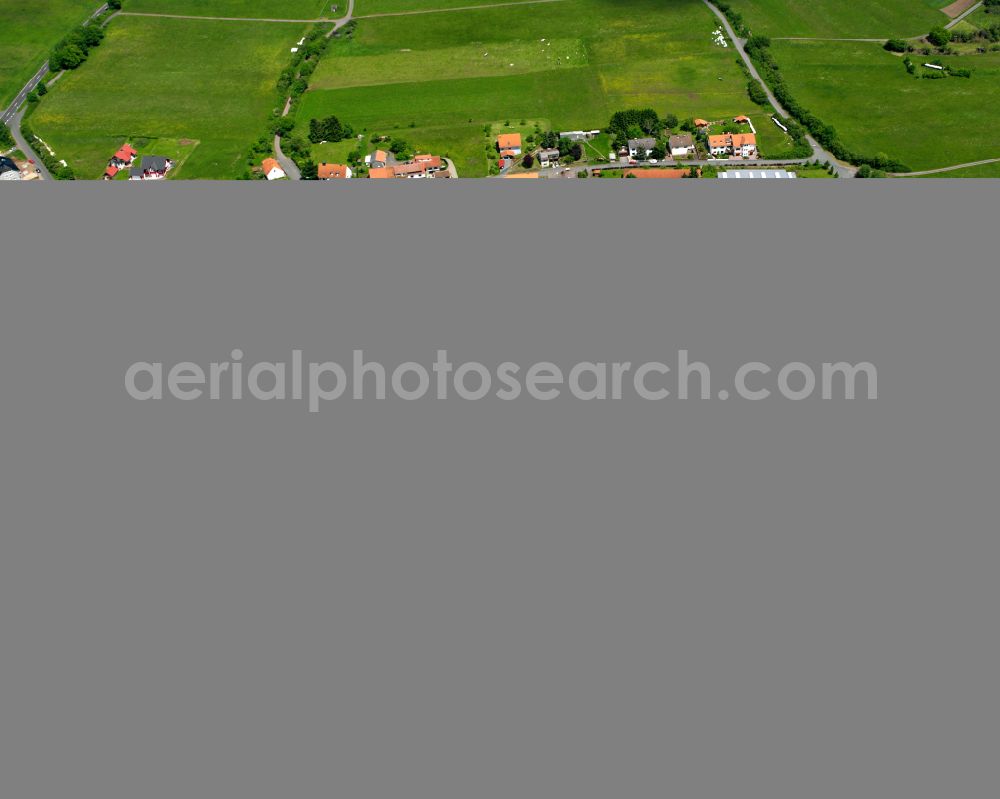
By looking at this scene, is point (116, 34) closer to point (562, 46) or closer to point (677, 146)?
point (562, 46)

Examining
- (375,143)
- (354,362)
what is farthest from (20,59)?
(354,362)

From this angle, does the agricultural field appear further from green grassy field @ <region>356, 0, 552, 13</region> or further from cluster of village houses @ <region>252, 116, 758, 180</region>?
cluster of village houses @ <region>252, 116, 758, 180</region>

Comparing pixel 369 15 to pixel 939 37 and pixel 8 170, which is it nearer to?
pixel 8 170

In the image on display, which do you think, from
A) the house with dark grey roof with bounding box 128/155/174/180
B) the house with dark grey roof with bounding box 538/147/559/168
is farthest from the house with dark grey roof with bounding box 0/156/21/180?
the house with dark grey roof with bounding box 538/147/559/168

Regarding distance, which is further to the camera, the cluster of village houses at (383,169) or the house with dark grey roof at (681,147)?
the house with dark grey roof at (681,147)

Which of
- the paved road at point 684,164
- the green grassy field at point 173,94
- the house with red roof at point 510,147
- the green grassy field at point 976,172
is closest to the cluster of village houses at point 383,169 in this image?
the green grassy field at point 173,94

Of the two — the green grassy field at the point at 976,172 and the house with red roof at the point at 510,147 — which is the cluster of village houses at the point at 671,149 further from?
the green grassy field at the point at 976,172
